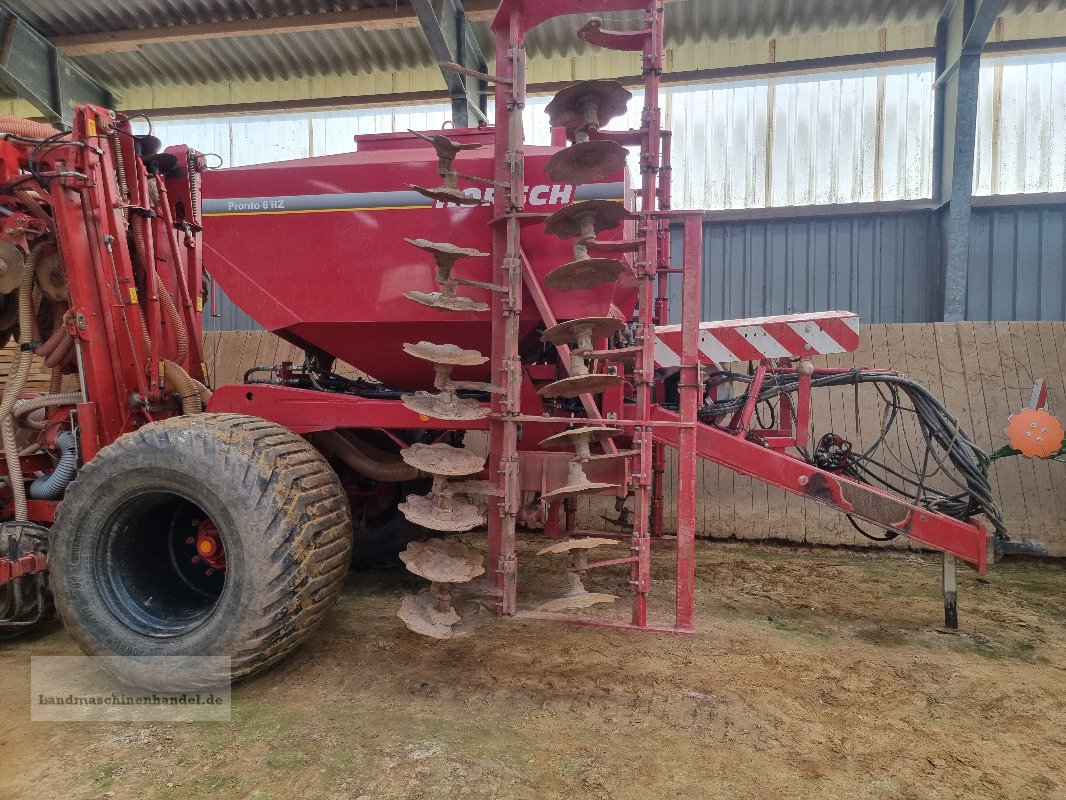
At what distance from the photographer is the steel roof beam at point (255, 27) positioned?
6.07 m

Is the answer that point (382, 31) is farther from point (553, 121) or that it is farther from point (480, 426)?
point (480, 426)

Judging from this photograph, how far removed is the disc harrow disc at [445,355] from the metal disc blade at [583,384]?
31 cm

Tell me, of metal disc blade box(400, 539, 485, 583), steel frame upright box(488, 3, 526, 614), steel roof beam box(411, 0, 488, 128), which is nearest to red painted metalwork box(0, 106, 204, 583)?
metal disc blade box(400, 539, 485, 583)

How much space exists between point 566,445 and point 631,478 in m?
0.35

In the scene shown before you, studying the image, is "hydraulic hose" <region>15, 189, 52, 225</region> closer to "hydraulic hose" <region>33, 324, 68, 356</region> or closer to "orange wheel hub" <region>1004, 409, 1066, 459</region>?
"hydraulic hose" <region>33, 324, 68, 356</region>

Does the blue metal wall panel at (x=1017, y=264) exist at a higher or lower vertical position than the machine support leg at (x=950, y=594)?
higher

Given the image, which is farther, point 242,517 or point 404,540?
point 404,540

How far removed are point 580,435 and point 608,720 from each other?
100 centimetres

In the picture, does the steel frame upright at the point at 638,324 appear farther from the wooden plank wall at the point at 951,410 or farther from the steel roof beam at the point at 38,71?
the steel roof beam at the point at 38,71

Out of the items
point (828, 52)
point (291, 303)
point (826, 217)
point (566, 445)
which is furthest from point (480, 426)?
point (828, 52)

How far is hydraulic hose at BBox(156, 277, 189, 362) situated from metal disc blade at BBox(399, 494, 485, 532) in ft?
5.40

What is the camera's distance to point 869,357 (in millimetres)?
5273

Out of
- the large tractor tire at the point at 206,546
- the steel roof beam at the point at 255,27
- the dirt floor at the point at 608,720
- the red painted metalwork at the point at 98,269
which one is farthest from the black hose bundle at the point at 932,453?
the steel roof beam at the point at 255,27

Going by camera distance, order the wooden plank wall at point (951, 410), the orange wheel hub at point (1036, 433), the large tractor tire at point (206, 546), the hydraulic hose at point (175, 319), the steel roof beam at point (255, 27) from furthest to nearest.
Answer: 1. the steel roof beam at point (255, 27)
2. the wooden plank wall at point (951, 410)
3. the orange wheel hub at point (1036, 433)
4. the hydraulic hose at point (175, 319)
5. the large tractor tire at point (206, 546)
